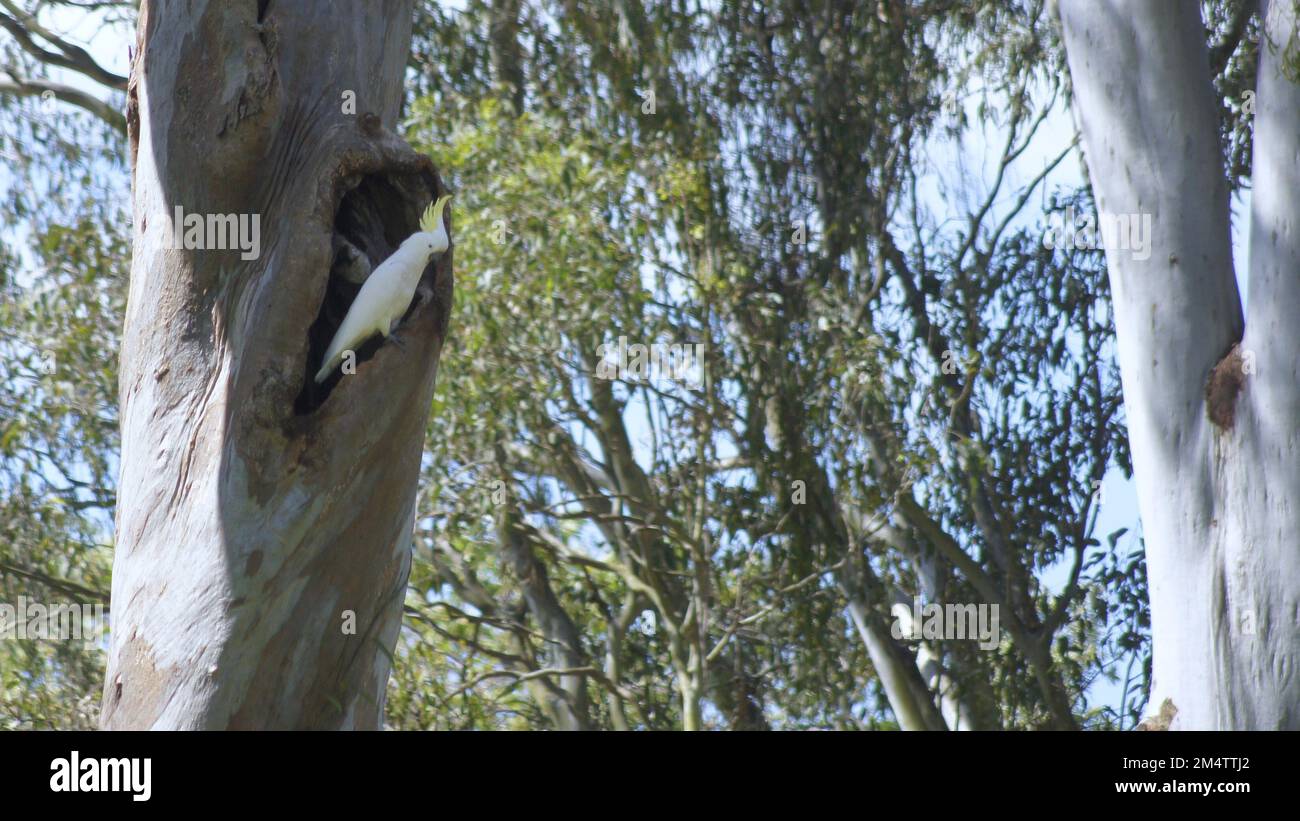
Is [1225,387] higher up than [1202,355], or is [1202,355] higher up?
[1202,355]

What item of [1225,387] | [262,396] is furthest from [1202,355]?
[262,396]

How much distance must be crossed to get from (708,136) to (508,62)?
1218 millimetres

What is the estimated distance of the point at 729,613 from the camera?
6367 mm

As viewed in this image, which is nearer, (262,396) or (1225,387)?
(262,396)

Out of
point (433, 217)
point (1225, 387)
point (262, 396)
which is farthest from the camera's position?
point (1225, 387)

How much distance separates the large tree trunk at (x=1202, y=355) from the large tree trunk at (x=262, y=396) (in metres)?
1.96

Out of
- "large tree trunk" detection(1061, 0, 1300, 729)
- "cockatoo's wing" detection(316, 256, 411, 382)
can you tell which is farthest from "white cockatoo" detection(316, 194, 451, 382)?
"large tree trunk" detection(1061, 0, 1300, 729)

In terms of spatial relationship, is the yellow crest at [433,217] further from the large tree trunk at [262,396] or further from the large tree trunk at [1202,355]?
the large tree trunk at [1202,355]

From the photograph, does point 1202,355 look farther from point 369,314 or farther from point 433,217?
point 369,314

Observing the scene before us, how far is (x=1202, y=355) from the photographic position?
3.57 meters

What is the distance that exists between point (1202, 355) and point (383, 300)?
7.17ft

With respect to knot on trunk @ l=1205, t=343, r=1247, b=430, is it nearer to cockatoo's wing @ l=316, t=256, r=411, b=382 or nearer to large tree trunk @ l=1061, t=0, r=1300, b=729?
large tree trunk @ l=1061, t=0, r=1300, b=729
